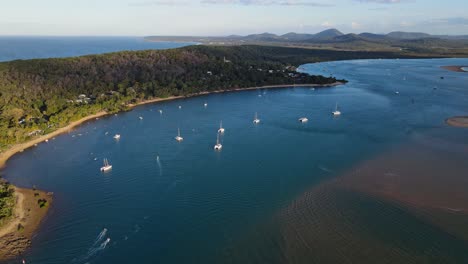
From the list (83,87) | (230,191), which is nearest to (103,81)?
(83,87)

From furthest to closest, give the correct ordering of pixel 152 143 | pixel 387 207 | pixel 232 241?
pixel 152 143
pixel 387 207
pixel 232 241

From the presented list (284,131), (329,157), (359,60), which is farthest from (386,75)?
(329,157)

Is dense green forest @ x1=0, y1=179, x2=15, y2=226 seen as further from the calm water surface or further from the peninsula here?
the calm water surface

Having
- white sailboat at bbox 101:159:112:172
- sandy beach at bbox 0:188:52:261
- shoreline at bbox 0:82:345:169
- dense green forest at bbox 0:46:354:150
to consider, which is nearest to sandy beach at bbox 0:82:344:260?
sandy beach at bbox 0:188:52:261

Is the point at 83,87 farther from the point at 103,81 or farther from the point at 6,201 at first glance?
the point at 6,201

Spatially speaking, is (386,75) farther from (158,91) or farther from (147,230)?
(147,230)

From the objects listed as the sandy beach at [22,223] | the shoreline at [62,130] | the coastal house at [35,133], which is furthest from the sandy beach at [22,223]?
the coastal house at [35,133]
